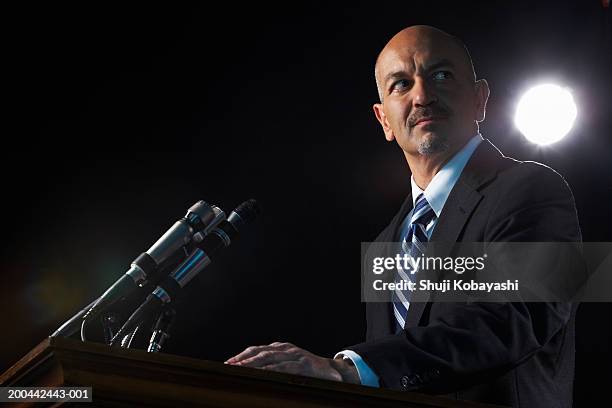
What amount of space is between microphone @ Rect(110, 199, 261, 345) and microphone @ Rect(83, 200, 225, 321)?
24 mm

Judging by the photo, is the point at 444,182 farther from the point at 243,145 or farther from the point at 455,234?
the point at 243,145

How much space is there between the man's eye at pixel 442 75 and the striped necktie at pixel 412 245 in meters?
0.38

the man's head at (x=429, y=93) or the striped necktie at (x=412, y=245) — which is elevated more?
the man's head at (x=429, y=93)

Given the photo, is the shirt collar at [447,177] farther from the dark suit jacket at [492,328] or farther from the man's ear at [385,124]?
the man's ear at [385,124]

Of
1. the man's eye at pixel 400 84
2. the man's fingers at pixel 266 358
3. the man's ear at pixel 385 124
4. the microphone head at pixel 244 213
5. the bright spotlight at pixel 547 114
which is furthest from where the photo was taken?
the bright spotlight at pixel 547 114

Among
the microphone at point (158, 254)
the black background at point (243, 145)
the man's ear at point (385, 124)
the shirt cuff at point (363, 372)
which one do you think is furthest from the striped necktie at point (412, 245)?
the black background at point (243, 145)

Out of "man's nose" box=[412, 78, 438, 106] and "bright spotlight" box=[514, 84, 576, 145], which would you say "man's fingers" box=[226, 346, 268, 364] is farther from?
"bright spotlight" box=[514, 84, 576, 145]

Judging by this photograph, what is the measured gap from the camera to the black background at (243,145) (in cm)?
338

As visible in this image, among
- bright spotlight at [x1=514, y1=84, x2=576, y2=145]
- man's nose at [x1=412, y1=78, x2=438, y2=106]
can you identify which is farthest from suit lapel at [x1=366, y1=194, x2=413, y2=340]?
bright spotlight at [x1=514, y1=84, x2=576, y2=145]

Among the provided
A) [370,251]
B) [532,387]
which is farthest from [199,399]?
[370,251]

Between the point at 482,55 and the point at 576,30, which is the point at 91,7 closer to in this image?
the point at 482,55

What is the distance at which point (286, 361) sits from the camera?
127 cm

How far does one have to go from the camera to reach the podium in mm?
1058

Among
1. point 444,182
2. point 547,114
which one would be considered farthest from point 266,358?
point 547,114
